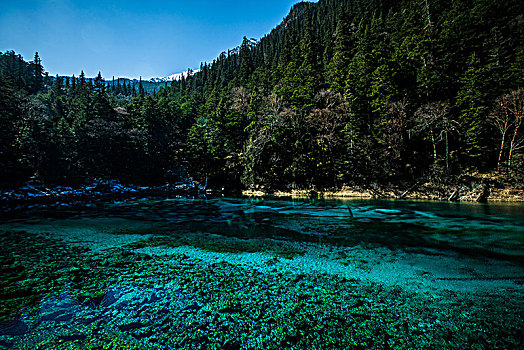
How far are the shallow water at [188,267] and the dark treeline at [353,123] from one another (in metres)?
14.7

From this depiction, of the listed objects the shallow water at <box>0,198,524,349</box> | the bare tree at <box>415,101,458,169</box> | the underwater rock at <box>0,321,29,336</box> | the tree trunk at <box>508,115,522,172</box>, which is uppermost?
the bare tree at <box>415,101,458,169</box>

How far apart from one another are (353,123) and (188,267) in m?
27.2

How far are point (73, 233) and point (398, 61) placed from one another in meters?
38.0

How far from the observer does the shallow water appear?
3.53m

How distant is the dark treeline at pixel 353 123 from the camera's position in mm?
23141

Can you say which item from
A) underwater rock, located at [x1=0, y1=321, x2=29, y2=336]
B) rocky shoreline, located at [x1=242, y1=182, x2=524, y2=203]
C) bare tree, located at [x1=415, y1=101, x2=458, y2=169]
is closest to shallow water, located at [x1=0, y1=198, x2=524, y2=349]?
underwater rock, located at [x1=0, y1=321, x2=29, y2=336]

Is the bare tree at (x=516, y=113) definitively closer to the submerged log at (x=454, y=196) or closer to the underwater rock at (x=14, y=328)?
the submerged log at (x=454, y=196)

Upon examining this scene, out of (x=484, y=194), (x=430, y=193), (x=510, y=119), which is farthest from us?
(x=430, y=193)

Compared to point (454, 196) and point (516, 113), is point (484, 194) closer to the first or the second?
point (454, 196)

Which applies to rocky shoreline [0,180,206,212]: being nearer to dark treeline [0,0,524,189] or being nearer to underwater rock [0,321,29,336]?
dark treeline [0,0,524,189]

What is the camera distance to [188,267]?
20.4 feet

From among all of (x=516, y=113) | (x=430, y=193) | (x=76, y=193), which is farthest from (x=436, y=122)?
(x=76, y=193)

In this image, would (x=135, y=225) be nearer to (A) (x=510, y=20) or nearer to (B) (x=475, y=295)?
(B) (x=475, y=295)

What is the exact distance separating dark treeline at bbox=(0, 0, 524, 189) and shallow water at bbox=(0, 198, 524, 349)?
14654 millimetres
